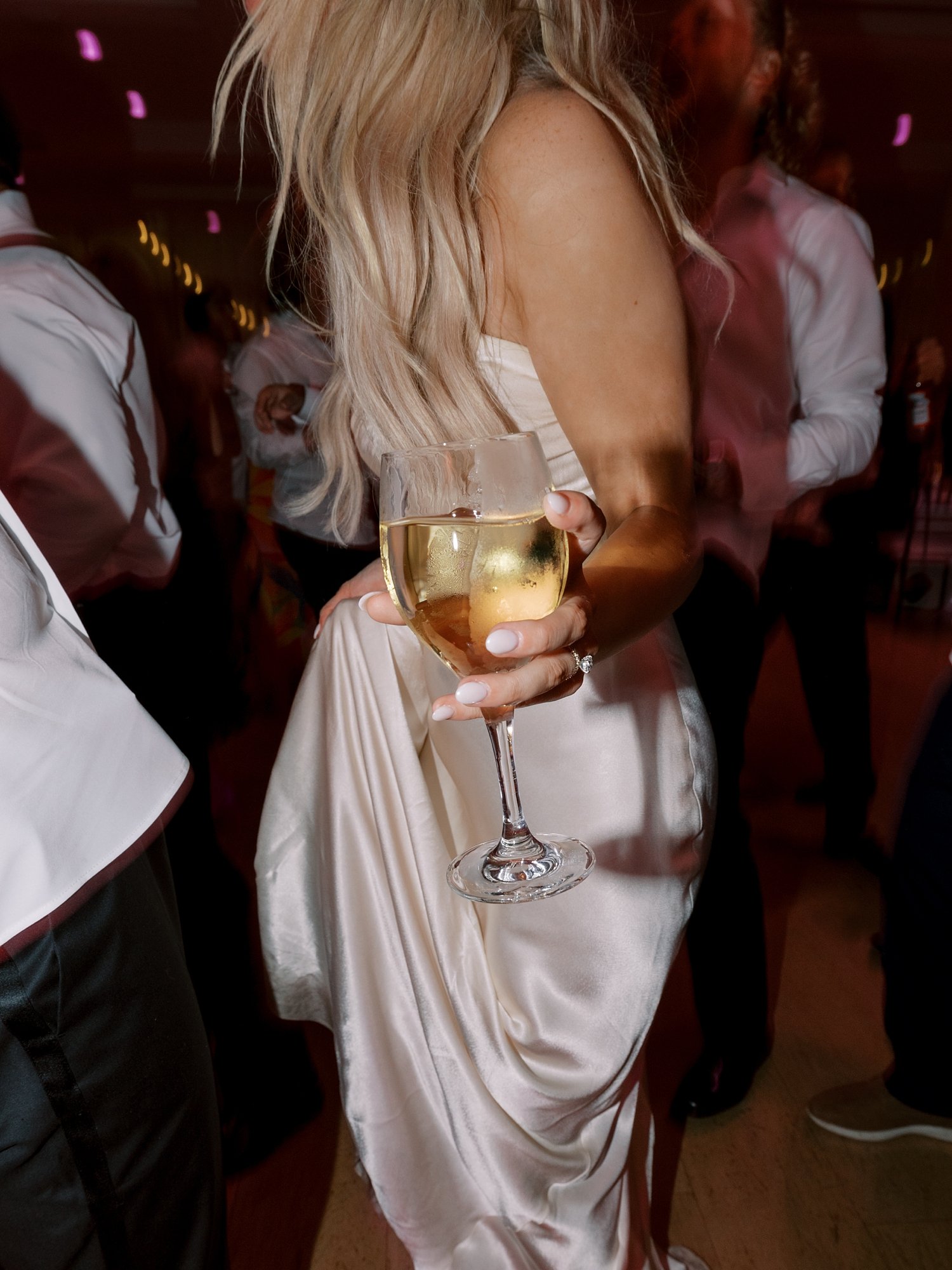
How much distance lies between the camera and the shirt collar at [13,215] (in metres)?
1.48

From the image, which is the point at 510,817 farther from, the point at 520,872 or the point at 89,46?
the point at 89,46

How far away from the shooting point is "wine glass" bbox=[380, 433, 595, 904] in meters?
0.51

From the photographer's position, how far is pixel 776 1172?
1386 millimetres

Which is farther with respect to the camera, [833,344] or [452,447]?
[833,344]

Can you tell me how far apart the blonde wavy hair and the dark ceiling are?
294cm

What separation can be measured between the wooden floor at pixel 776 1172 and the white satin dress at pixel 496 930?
0.28 feet

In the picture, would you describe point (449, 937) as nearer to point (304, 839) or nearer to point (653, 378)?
point (304, 839)

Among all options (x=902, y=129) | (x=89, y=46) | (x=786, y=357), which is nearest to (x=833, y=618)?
(x=786, y=357)

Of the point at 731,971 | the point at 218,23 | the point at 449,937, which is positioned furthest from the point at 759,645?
the point at 218,23

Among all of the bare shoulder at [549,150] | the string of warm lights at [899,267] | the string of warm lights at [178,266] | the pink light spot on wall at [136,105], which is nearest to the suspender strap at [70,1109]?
the bare shoulder at [549,150]

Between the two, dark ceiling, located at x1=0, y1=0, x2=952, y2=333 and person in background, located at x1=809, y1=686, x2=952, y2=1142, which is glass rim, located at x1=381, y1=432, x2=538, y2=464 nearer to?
person in background, located at x1=809, y1=686, x2=952, y2=1142

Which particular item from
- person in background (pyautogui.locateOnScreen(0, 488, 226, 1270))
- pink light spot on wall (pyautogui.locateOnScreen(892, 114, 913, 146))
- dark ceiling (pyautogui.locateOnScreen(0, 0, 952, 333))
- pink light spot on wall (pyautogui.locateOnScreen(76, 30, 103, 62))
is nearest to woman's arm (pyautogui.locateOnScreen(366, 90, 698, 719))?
person in background (pyautogui.locateOnScreen(0, 488, 226, 1270))

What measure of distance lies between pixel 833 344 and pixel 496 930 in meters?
1.33

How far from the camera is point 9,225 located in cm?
149
